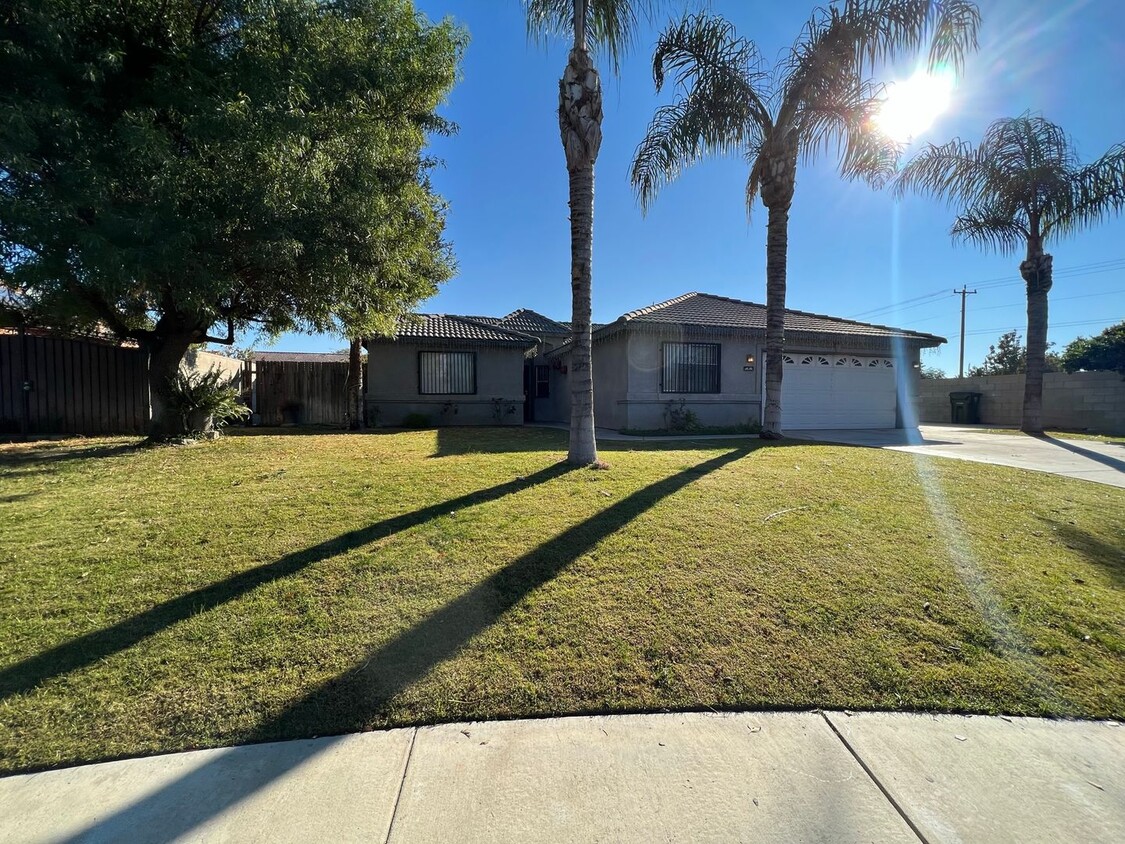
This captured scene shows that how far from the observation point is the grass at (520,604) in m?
2.62

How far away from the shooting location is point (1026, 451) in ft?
35.2

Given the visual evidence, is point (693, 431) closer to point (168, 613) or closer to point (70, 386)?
point (168, 613)

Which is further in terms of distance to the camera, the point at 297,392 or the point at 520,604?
the point at 297,392

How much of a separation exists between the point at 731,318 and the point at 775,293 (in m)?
4.73

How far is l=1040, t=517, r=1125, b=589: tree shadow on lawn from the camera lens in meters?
4.25

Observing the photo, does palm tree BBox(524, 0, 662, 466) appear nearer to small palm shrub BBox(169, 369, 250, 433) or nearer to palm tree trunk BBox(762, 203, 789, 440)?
palm tree trunk BBox(762, 203, 789, 440)

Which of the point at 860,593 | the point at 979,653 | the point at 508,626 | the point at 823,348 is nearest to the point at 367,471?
the point at 508,626

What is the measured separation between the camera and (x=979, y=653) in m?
3.10

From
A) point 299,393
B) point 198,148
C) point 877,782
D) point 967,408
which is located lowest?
point 877,782

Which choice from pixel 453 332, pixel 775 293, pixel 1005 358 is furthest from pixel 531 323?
pixel 1005 358

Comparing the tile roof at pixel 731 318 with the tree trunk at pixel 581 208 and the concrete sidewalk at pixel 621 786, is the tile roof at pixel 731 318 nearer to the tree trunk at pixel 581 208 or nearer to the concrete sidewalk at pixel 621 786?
the tree trunk at pixel 581 208

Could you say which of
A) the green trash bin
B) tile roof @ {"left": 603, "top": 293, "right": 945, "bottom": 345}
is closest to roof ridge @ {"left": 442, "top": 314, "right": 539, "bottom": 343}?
tile roof @ {"left": 603, "top": 293, "right": 945, "bottom": 345}

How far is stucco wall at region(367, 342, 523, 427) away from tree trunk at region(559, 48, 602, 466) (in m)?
8.75

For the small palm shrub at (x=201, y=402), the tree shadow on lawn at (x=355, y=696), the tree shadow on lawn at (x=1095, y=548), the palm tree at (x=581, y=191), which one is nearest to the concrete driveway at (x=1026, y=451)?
the tree shadow on lawn at (x=1095, y=548)
